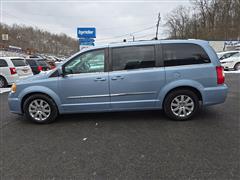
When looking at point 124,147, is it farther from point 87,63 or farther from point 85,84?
point 87,63

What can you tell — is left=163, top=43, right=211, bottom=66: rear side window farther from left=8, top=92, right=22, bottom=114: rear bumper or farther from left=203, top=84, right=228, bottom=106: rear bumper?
left=8, top=92, right=22, bottom=114: rear bumper

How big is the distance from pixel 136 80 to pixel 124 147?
5.17 feet

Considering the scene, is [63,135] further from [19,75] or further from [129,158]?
[19,75]

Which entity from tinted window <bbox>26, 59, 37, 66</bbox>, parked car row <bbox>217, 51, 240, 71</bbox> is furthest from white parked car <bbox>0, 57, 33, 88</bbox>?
parked car row <bbox>217, 51, 240, 71</bbox>

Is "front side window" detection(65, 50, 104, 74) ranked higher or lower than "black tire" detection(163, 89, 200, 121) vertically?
higher

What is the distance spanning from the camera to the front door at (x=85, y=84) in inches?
168

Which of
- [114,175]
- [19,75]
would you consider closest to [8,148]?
[114,175]

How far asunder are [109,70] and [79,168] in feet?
7.35

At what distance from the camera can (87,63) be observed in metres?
4.36

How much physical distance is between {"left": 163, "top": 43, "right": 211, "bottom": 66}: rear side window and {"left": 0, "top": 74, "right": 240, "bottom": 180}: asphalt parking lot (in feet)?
4.39

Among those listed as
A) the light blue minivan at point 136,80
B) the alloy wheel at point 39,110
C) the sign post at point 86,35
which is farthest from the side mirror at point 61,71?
the sign post at point 86,35

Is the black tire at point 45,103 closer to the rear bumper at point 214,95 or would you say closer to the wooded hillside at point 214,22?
the rear bumper at point 214,95

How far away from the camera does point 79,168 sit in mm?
2688

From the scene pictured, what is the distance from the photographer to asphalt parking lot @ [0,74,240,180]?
2.57 metres
